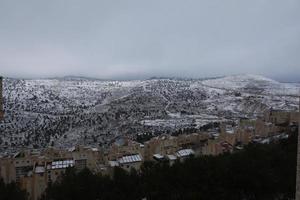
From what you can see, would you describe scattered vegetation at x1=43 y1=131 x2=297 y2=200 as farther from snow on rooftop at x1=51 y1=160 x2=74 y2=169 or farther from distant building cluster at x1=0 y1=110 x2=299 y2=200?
snow on rooftop at x1=51 y1=160 x2=74 y2=169

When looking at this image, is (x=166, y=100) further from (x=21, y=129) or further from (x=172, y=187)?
(x=172, y=187)

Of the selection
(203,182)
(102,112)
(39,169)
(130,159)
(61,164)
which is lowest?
(102,112)

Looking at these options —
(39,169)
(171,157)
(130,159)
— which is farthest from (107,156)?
(39,169)

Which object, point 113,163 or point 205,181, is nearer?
point 205,181

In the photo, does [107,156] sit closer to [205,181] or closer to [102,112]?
[205,181]

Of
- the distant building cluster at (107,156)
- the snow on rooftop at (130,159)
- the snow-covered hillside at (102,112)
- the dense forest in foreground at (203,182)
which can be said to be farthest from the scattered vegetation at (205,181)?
the snow-covered hillside at (102,112)

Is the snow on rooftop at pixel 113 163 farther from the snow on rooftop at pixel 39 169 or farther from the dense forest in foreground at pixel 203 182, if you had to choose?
the dense forest in foreground at pixel 203 182

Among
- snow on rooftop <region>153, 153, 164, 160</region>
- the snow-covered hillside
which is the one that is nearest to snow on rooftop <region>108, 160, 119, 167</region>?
snow on rooftop <region>153, 153, 164, 160</region>
